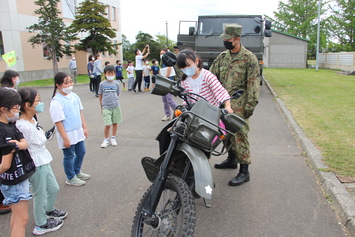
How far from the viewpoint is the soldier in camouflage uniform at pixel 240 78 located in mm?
3850

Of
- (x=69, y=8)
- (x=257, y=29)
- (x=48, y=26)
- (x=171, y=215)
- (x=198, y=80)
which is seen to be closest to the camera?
(x=171, y=215)

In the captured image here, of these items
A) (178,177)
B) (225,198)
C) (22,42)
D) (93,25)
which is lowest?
(225,198)

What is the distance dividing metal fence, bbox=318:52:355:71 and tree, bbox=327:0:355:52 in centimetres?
809

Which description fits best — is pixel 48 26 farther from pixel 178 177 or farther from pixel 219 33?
pixel 178 177

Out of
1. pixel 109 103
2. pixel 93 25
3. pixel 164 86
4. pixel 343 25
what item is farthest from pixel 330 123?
→ pixel 343 25

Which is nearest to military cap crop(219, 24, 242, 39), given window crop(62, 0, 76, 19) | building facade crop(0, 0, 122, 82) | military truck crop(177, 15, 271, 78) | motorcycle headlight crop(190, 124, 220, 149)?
motorcycle headlight crop(190, 124, 220, 149)

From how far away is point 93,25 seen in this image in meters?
26.2

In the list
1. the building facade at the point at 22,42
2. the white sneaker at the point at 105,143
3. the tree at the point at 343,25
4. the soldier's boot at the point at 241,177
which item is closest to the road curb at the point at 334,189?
the soldier's boot at the point at 241,177

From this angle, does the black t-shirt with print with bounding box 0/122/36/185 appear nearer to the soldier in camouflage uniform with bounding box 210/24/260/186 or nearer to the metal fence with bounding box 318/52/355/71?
the soldier in camouflage uniform with bounding box 210/24/260/186

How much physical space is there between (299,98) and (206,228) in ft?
28.8

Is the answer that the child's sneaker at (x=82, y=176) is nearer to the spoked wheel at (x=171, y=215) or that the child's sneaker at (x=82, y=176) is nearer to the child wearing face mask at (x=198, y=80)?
the spoked wheel at (x=171, y=215)

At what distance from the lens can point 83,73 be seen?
30812 mm

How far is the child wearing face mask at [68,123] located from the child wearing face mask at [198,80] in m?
1.50

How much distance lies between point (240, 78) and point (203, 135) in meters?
1.72
